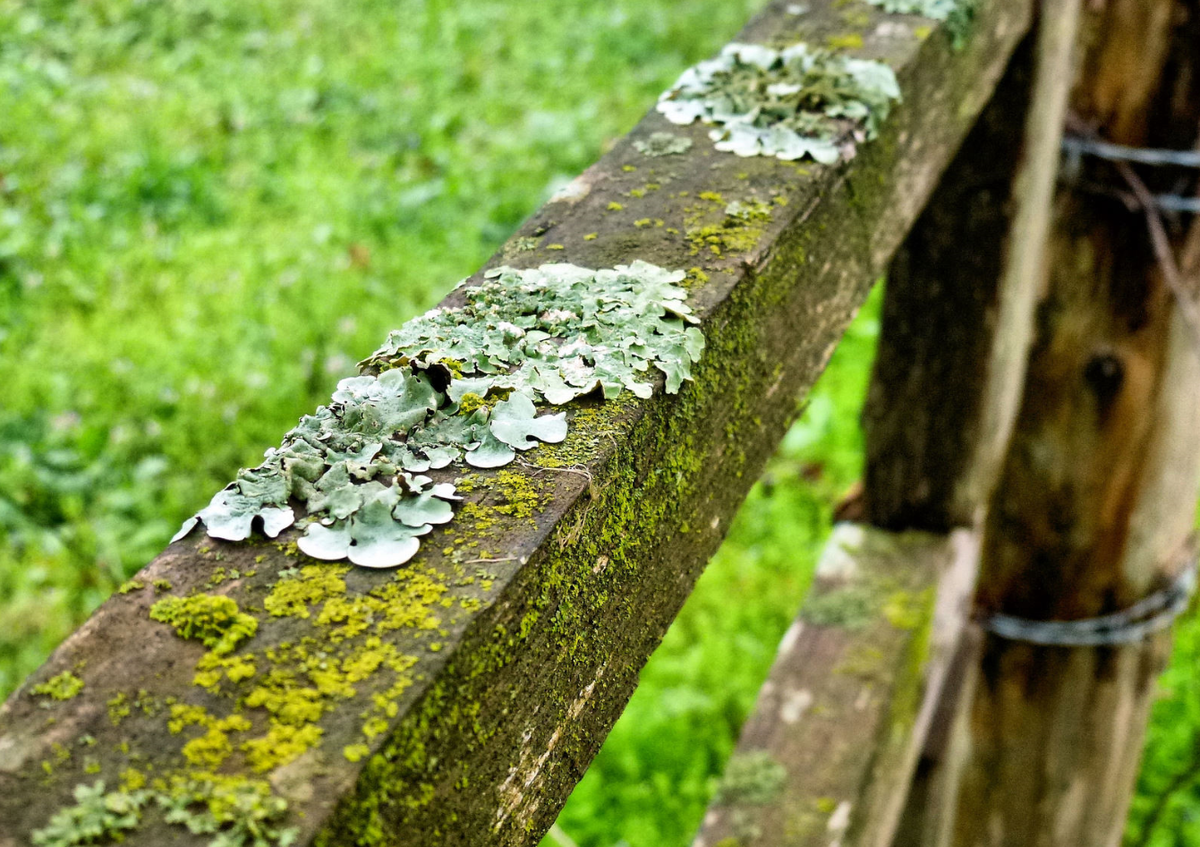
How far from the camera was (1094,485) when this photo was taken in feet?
8.29

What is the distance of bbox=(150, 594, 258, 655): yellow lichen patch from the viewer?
61 centimetres

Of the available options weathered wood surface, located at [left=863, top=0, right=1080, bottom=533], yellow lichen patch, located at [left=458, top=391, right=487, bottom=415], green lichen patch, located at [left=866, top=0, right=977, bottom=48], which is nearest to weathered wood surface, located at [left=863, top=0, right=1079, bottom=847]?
weathered wood surface, located at [left=863, top=0, right=1080, bottom=533]

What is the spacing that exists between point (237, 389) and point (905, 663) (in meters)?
2.86

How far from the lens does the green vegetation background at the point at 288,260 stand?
3.38 meters

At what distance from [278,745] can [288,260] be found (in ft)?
14.2

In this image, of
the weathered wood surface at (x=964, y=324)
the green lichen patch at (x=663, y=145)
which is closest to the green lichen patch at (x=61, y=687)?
the green lichen patch at (x=663, y=145)

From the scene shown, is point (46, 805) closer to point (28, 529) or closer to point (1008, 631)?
point (1008, 631)

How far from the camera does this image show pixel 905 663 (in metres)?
1.99

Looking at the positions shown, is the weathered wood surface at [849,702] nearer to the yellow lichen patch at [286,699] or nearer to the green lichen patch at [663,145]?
the green lichen patch at [663,145]

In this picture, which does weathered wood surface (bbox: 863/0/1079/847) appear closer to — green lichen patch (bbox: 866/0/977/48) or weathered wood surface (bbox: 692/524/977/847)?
weathered wood surface (bbox: 692/524/977/847)

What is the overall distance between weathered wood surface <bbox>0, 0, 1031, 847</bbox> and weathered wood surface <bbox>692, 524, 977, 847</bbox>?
0.94 meters

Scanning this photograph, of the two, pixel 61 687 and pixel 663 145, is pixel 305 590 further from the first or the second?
pixel 663 145

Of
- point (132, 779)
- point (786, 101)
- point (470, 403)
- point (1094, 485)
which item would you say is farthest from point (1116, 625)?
point (132, 779)

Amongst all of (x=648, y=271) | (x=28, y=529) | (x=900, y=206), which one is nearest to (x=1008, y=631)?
(x=900, y=206)
